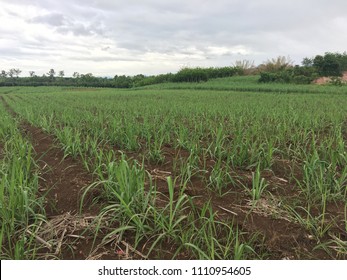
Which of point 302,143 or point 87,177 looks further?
point 302,143

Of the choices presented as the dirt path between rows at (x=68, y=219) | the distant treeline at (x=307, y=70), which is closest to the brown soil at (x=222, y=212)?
the dirt path between rows at (x=68, y=219)

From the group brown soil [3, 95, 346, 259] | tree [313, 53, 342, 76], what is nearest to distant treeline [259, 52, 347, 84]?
tree [313, 53, 342, 76]

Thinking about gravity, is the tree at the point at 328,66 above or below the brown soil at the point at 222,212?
above

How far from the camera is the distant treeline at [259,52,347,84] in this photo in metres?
22.7

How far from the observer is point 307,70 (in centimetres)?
2411

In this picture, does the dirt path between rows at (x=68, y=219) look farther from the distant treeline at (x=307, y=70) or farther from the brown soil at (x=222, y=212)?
the distant treeline at (x=307, y=70)

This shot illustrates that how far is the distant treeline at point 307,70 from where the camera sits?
22.7 metres

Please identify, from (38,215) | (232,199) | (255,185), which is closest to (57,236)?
(38,215)

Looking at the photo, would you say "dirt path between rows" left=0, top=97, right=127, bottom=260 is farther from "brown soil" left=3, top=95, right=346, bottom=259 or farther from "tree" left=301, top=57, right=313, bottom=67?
"tree" left=301, top=57, right=313, bottom=67

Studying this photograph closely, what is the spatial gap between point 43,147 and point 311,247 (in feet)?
11.5

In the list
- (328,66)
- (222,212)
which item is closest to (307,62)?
(328,66)

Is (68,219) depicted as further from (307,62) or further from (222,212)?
(307,62)
